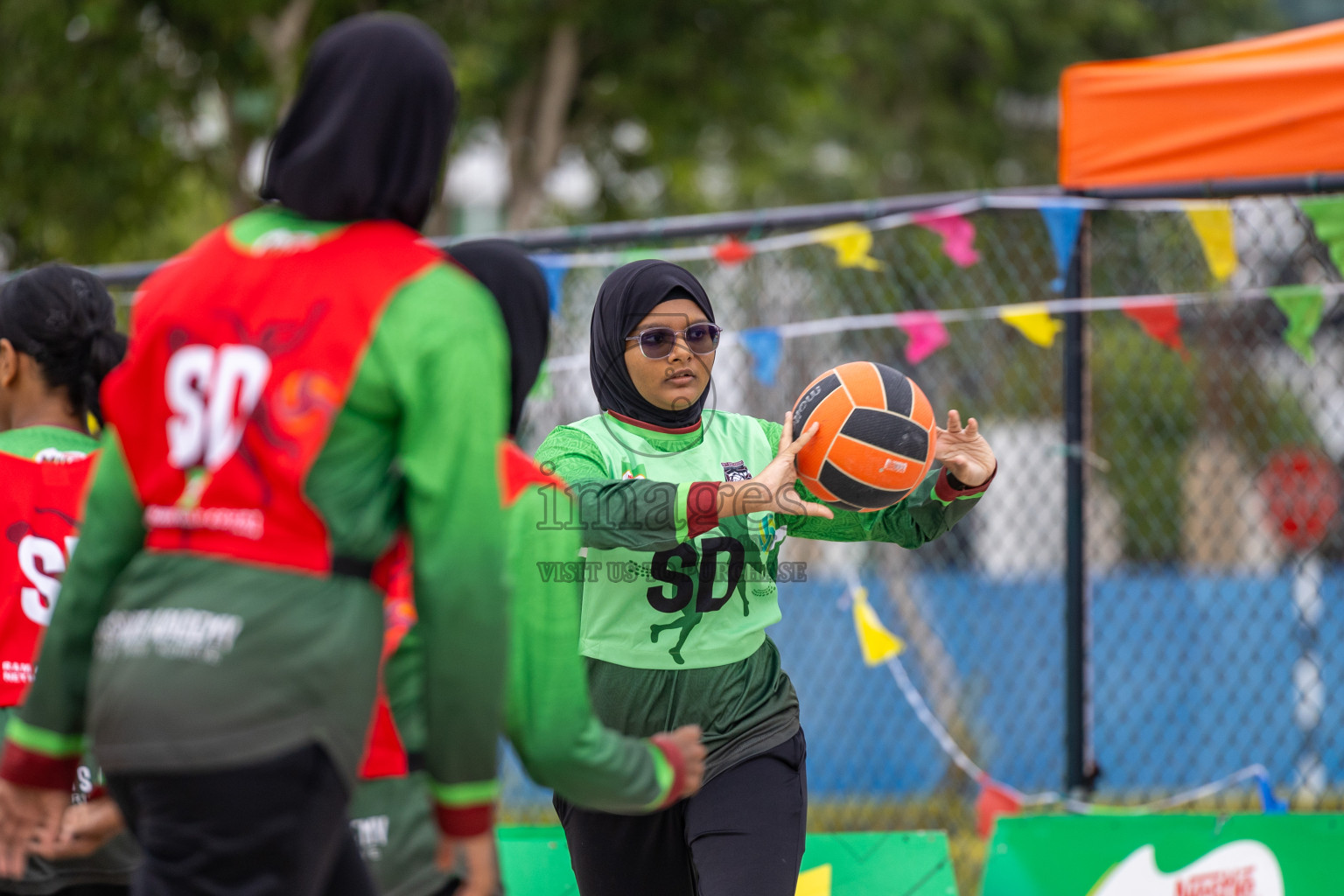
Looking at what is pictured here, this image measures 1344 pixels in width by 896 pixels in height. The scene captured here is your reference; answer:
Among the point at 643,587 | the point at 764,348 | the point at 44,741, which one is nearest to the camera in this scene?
the point at 44,741

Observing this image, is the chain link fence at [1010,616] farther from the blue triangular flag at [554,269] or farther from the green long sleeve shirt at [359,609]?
the green long sleeve shirt at [359,609]

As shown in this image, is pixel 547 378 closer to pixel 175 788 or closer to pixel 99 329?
pixel 99 329

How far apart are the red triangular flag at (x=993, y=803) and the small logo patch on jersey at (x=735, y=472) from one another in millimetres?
2249

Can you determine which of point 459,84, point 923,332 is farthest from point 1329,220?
point 459,84

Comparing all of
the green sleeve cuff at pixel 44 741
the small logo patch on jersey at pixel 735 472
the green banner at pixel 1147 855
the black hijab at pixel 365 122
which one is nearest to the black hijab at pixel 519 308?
the black hijab at pixel 365 122

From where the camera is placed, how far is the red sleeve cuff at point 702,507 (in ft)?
10.3

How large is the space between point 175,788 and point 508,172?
922cm

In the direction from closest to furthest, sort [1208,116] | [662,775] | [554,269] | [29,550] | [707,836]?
[662,775]
[29,550]
[707,836]
[1208,116]
[554,269]

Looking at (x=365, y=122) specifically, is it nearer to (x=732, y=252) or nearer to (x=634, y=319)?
(x=634, y=319)

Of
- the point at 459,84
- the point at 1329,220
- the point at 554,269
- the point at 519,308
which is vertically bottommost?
the point at 519,308

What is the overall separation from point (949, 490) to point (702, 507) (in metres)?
0.82

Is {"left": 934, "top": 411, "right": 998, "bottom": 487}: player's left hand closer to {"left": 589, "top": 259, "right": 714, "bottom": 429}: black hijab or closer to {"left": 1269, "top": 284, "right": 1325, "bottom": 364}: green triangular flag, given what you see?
{"left": 589, "top": 259, "right": 714, "bottom": 429}: black hijab

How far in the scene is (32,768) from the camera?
2.15 metres

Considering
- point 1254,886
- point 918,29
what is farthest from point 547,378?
point 918,29
